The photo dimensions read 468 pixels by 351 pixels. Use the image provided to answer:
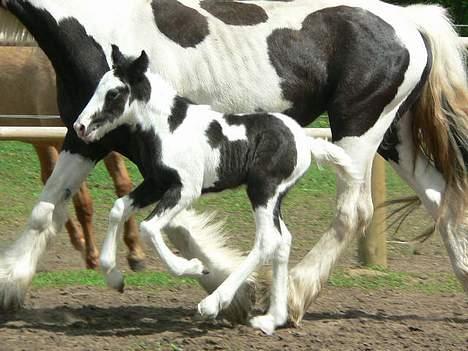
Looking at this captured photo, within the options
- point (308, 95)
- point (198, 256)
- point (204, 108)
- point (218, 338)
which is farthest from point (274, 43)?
point (218, 338)

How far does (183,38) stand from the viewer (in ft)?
20.1

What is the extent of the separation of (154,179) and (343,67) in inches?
54.2

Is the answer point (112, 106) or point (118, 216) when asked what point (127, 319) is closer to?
point (118, 216)

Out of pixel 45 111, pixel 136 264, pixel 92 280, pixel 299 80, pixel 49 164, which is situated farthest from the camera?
pixel 45 111

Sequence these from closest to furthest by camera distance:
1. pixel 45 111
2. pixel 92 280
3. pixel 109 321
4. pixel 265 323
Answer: pixel 265 323, pixel 109 321, pixel 92 280, pixel 45 111

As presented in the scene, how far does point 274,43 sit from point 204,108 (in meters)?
0.75

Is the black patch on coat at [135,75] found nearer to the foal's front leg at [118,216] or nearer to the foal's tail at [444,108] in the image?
the foal's front leg at [118,216]

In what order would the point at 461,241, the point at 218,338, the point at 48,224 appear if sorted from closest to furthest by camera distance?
the point at 218,338
the point at 48,224
the point at 461,241

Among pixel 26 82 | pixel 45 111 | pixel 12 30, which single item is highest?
pixel 12 30

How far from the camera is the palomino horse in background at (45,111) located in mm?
8125

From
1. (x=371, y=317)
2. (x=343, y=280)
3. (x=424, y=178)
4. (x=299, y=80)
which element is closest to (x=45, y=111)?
(x=343, y=280)

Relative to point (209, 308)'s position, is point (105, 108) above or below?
above

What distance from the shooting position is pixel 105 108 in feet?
18.0

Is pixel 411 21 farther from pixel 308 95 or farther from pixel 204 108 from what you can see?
pixel 204 108
